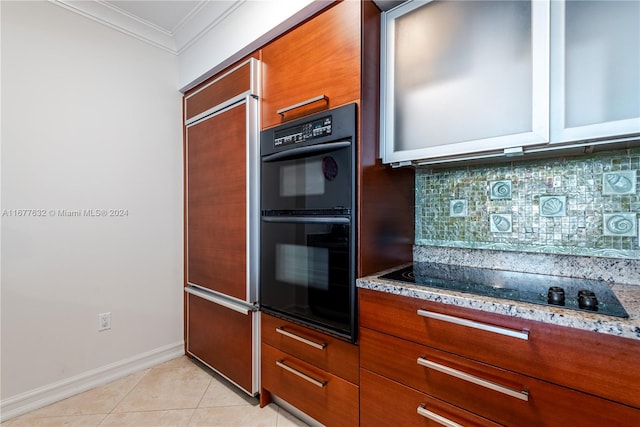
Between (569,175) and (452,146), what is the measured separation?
53cm

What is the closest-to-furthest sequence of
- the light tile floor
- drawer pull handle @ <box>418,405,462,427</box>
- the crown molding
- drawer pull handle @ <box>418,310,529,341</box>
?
drawer pull handle @ <box>418,310,529,341</box>, drawer pull handle @ <box>418,405,462,427</box>, the light tile floor, the crown molding

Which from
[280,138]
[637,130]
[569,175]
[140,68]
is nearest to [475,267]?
[569,175]

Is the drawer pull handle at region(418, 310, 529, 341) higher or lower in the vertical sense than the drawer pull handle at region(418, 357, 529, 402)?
higher

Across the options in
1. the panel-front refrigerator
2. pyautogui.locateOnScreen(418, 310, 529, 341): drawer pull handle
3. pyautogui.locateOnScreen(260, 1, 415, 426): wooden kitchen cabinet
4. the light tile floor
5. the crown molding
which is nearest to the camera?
pyautogui.locateOnScreen(418, 310, 529, 341): drawer pull handle

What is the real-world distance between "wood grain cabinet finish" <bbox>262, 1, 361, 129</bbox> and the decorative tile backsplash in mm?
664

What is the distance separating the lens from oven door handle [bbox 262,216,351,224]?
1.30 metres

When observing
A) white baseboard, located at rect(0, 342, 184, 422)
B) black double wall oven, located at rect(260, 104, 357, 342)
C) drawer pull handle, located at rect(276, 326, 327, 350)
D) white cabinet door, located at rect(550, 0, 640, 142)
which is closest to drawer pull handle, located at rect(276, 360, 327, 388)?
drawer pull handle, located at rect(276, 326, 327, 350)

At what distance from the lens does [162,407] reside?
1732 mm

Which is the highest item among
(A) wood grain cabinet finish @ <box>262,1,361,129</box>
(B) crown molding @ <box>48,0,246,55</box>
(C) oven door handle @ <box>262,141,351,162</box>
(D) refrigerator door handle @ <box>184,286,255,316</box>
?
(B) crown molding @ <box>48,0,246,55</box>

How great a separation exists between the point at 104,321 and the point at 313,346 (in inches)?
60.9

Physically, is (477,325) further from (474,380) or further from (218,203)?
(218,203)

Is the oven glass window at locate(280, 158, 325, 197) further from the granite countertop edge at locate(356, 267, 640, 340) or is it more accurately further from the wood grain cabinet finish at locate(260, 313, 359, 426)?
the wood grain cabinet finish at locate(260, 313, 359, 426)

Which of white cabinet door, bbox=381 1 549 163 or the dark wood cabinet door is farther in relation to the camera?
the dark wood cabinet door

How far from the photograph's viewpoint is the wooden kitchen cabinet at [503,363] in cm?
77
